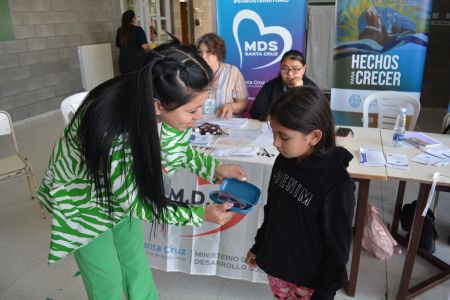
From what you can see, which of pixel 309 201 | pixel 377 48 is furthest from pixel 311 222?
pixel 377 48

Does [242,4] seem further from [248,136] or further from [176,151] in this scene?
[176,151]

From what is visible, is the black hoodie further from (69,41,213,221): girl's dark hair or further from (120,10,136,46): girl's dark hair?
(120,10,136,46): girl's dark hair

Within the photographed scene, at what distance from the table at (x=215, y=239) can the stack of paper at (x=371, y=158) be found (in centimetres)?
4

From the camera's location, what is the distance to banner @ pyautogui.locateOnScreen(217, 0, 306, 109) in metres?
3.31

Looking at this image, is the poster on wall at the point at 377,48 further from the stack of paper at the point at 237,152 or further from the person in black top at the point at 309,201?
the person in black top at the point at 309,201

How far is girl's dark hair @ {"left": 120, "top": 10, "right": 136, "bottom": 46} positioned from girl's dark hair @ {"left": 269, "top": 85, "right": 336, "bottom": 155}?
4916mm

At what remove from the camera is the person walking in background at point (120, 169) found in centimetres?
98

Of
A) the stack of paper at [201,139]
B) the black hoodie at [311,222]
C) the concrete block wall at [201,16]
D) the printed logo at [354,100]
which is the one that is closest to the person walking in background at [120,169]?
the black hoodie at [311,222]

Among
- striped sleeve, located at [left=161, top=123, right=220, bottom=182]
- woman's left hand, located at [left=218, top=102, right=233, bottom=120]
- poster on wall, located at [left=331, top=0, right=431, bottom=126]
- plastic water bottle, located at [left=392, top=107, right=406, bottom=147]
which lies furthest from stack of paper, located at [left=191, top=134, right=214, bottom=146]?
poster on wall, located at [left=331, top=0, right=431, bottom=126]

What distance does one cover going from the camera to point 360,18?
3328mm

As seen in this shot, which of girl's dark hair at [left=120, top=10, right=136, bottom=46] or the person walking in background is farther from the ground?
girl's dark hair at [left=120, top=10, right=136, bottom=46]

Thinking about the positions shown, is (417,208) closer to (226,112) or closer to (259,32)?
(226,112)

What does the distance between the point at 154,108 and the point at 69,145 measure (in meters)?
0.34

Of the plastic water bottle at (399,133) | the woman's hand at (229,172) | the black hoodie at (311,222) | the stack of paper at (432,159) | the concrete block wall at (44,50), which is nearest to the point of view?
the black hoodie at (311,222)
